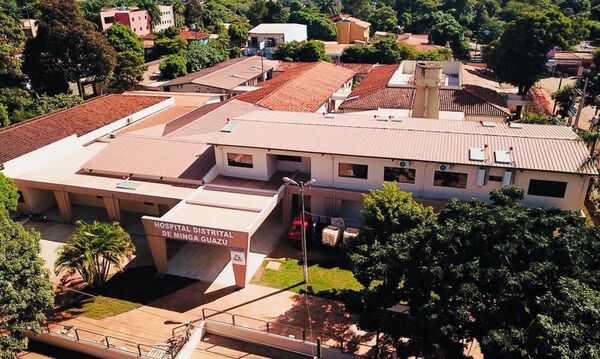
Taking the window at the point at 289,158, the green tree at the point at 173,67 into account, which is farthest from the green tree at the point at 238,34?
the window at the point at 289,158

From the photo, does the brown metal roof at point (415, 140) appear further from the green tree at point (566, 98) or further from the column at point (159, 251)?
the green tree at point (566, 98)

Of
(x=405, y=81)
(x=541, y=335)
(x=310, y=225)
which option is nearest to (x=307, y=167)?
(x=310, y=225)

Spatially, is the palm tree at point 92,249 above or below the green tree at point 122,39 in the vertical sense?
below

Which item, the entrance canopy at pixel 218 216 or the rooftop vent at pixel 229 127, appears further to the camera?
the rooftop vent at pixel 229 127

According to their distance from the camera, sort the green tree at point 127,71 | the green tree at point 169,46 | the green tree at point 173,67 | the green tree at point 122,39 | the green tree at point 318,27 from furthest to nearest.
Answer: the green tree at point 318,27 → the green tree at point 169,46 → the green tree at point 122,39 → the green tree at point 173,67 → the green tree at point 127,71

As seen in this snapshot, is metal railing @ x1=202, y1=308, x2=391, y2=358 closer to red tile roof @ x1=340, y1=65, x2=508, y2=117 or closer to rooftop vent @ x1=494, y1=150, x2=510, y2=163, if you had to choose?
rooftop vent @ x1=494, y1=150, x2=510, y2=163

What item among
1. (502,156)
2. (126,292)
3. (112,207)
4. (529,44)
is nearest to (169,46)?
(112,207)

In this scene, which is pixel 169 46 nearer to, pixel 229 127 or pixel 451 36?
pixel 229 127
